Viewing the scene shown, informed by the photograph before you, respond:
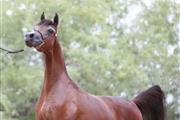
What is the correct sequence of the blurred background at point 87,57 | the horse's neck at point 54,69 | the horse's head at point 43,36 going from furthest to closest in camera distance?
the blurred background at point 87,57 < the horse's neck at point 54,69 < the horse's head at point 43,36

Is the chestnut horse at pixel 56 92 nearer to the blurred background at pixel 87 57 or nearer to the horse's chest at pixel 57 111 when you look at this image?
the horse's chest at pixel 57 111

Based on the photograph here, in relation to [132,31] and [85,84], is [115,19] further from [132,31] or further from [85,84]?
[85,84]

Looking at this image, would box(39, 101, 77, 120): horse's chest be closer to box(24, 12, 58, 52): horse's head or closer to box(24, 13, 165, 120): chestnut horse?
box(24, 13, 165, 120): chestnut horse

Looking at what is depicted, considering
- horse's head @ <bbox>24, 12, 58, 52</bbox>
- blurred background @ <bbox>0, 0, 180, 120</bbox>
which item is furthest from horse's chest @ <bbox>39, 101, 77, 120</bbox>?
blurred background @ <bbox>0, 0, 180, 120</bbox>

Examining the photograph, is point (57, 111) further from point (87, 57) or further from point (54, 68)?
point (87, 57)

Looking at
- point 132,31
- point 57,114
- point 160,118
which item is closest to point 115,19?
point 132,31

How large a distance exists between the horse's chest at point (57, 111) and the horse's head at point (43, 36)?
33 cm

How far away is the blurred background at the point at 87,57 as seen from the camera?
875 cm

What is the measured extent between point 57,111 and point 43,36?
0.44 meters

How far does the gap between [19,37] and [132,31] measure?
2.10m

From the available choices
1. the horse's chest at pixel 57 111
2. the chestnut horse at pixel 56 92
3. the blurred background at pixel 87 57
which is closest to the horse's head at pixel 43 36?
the chestnut horse at pixel 56 92

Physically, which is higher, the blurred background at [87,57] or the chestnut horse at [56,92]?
the chestnut horse at [56,92]

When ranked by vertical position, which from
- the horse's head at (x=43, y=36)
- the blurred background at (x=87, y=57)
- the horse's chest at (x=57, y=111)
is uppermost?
the horse's head at (x=43, y=36)

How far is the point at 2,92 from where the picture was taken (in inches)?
351
